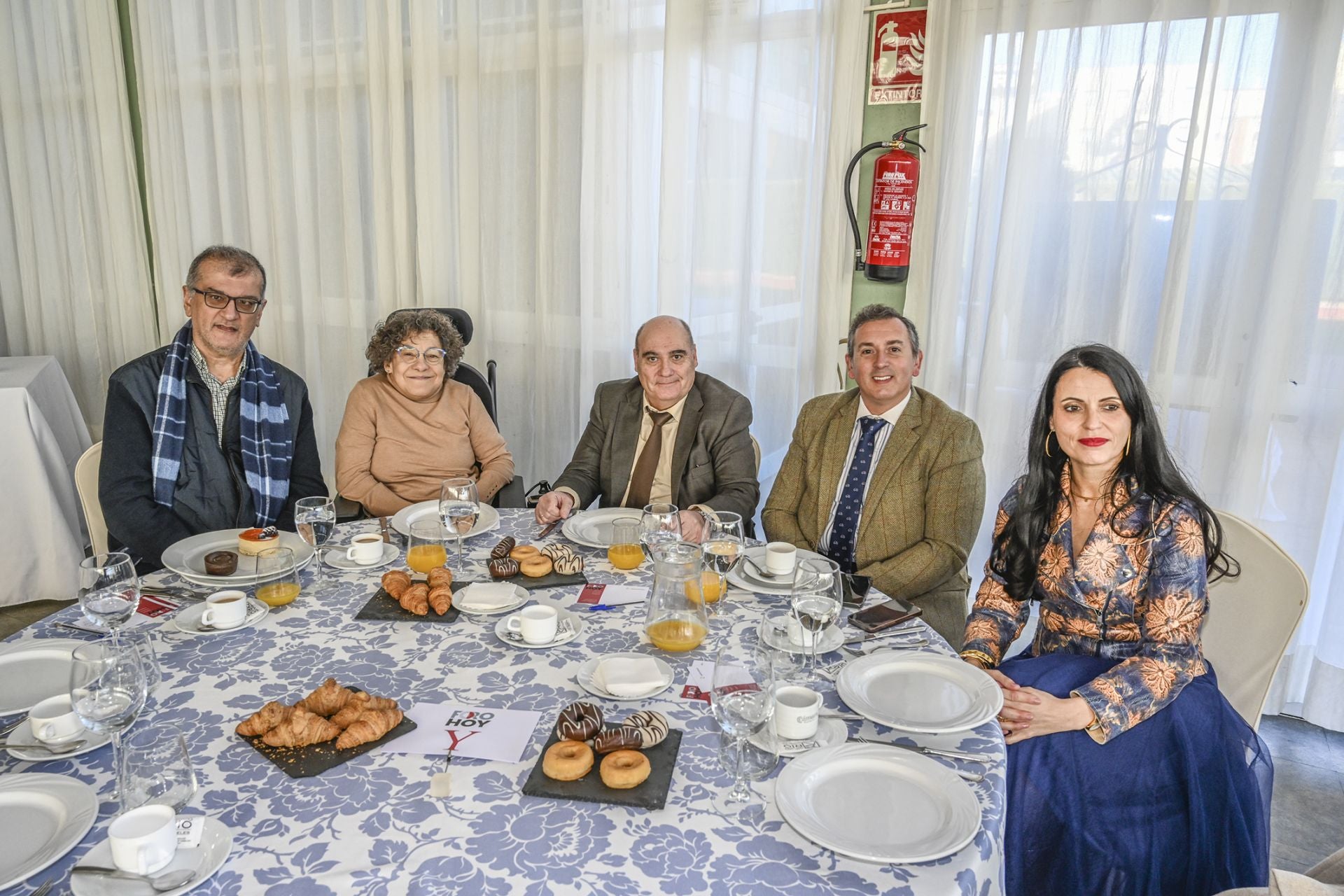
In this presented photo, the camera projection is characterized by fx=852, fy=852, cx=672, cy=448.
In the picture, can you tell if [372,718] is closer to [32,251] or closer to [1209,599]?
[1209,599]

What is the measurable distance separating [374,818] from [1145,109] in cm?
269

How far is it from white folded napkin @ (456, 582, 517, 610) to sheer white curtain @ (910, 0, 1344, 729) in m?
1.81

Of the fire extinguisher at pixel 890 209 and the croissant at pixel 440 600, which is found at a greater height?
the fire extinguisher at pixel 890 209

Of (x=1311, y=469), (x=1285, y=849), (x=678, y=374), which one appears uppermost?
(x=678, y=374)

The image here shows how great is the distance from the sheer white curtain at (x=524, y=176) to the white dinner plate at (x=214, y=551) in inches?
69.8

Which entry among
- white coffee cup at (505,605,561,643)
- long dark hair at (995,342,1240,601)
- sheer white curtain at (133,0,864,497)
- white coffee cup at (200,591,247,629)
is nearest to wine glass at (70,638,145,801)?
white coffee cup at (200,591,247,629)

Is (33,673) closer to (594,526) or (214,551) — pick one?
(214,551)

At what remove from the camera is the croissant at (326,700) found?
4.11 ft

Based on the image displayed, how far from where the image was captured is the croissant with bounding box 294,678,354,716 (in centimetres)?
125

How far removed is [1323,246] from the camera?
238cm

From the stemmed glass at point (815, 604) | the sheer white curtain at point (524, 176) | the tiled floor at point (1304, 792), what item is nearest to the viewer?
the stemmed glass at point (815, 604)

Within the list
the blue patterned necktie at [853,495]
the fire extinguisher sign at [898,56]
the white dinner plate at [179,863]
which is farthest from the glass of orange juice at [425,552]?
the fire extinguisher sign at [898,56]

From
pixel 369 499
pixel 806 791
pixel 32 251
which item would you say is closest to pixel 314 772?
pixel 806 791

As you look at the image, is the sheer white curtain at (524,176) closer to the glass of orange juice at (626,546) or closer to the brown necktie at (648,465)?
the brown necktie at (648,465)
